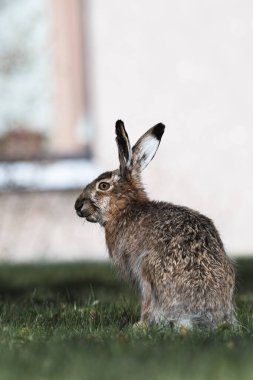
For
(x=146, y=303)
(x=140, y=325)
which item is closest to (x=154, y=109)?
(x=146, y=303)

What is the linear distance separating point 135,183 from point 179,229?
3.06 feet

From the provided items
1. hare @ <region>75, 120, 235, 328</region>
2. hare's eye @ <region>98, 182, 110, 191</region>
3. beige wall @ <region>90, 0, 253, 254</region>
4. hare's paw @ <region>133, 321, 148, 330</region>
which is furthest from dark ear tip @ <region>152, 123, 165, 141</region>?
beige wall @ <region>90, 0, 253, 254</region>

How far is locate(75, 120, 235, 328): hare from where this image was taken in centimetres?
595

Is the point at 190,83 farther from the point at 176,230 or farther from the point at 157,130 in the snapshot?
the point at 176,230

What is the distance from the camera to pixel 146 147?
23.2 feet

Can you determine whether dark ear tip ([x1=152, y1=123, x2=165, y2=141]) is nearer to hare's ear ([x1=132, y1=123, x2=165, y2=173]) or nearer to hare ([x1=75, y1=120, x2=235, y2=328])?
hare's ear ([x1=132, y1=123, x2=165, y2=173])

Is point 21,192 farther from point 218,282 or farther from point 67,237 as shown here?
point 218,282

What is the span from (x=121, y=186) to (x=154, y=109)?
7729mm

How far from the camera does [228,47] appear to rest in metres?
14.7

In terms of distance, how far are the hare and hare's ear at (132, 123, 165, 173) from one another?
4.0 inches

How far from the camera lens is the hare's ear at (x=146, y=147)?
278 inches

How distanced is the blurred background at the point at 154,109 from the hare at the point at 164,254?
296 inches

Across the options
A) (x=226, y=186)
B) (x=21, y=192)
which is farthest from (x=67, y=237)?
(x=226, y=186)

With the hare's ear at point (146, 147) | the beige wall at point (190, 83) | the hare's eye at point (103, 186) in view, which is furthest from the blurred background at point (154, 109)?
the hare's eye at point (103, 186)
